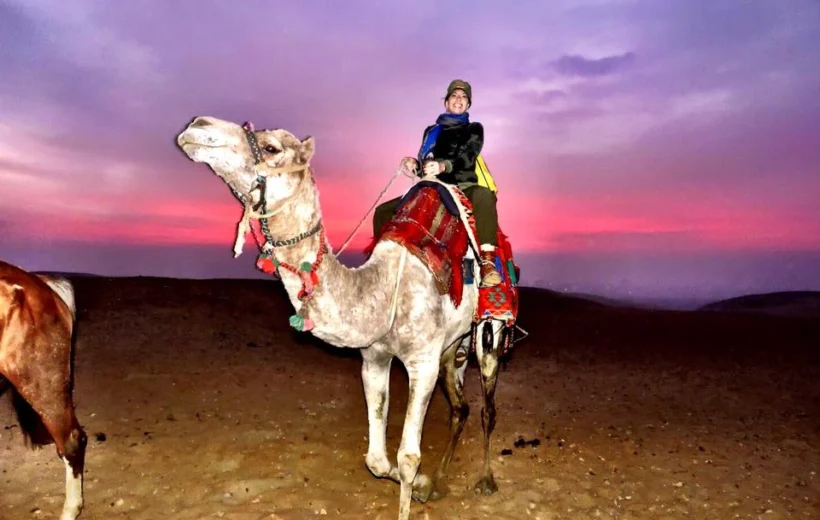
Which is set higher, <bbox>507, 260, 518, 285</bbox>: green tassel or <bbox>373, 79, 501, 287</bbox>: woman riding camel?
<bbox>373, 79, 501, 287</bbox>: woman riding camel

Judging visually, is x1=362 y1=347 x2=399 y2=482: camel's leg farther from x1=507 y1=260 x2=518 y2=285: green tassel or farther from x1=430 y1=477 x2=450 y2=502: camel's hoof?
x1=507 y1=260 x2=518 y2=285: green tassel

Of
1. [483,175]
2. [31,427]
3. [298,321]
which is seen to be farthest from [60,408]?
[483,175]

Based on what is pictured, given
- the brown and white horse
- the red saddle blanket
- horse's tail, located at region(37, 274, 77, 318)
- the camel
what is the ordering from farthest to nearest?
1. horse's tail, located at region(37, 274, 77, 318)
2. the red saddle blanket
3. the brown and white horse
4. the camel

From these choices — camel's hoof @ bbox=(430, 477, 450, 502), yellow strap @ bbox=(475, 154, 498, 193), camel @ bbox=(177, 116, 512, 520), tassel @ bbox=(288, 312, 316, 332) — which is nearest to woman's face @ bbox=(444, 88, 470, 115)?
yellow strap @ bbox=(475, 154, 498, 193)

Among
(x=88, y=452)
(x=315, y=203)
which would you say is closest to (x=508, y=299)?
(x=315, y=203)

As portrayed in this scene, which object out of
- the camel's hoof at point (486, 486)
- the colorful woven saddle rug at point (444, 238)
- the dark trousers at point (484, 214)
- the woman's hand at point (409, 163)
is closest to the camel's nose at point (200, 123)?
the colorful woven saddle rug at point (444, 238)

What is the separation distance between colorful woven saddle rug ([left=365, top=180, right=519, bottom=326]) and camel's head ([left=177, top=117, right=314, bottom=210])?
1163 millimetres

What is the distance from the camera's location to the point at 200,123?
283 centimetres

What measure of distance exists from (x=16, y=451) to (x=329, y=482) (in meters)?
3.46

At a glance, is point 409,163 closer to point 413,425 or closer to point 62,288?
point 413,425

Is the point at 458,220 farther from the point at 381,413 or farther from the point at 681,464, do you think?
the point at 681,464

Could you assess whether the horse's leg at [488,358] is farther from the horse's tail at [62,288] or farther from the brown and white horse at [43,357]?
the horse's tail at [62,288]

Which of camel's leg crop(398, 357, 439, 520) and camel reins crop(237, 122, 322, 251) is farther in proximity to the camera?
camel's leg crop(398, 357, 439, 520)

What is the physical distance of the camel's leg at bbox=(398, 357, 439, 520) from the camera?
12.8 feet
